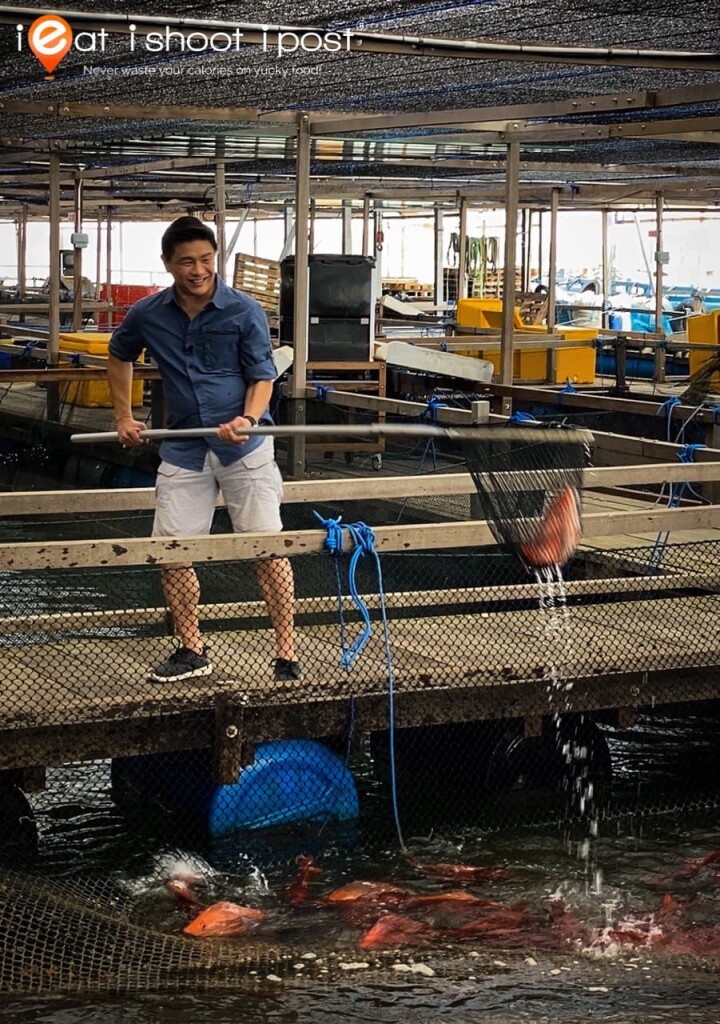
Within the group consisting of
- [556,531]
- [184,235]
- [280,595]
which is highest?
[184,235]

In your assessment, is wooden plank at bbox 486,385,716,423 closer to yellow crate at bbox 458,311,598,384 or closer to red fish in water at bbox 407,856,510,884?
red fish in water at bbox 407,856,510,884

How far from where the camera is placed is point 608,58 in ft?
25.3

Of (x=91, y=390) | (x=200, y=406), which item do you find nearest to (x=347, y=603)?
(x=200, y=406)

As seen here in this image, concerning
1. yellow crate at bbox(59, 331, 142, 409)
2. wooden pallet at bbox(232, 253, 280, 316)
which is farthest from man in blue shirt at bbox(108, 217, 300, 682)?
wooden pallet at bbox(232, 253, 280, 316)

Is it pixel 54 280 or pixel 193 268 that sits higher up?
pixel 54 280

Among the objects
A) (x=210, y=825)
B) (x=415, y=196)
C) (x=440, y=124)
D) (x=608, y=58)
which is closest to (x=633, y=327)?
(x=415, y=196)

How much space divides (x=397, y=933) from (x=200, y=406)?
2.18 m

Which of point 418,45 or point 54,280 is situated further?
point 54,280

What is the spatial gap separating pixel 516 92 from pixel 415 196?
47.2ft

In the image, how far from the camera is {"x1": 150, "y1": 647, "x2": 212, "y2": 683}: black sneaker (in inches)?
243

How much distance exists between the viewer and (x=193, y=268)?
5859 mm

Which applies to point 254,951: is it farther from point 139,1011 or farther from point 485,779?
point 485,779

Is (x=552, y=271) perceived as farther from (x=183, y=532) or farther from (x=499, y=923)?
(x=499, y=923)

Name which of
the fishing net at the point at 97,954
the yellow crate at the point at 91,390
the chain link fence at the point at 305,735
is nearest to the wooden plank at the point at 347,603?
the chain link fence at the point at 305,735
